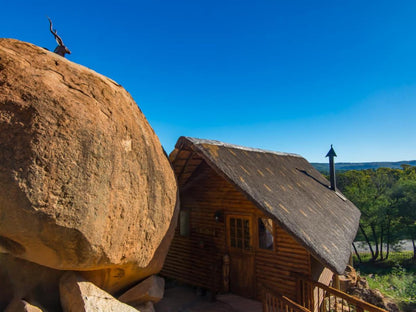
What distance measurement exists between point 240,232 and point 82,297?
15.9 feet

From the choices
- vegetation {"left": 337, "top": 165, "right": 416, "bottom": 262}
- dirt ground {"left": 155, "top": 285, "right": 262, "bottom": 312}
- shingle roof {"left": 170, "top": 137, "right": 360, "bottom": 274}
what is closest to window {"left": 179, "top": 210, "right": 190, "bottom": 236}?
dirt ground {"left": 155, "top": 285, "right": 262, "bottom": 312}

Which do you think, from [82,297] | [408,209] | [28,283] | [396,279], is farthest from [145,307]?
[408,209]

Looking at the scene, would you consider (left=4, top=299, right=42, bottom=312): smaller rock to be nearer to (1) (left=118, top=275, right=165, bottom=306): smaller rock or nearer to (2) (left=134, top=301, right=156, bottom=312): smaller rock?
(1) (left=118, top=275, right=165, bottom=306): smaller rock

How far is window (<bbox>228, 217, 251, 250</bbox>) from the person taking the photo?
308 inches

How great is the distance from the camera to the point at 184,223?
9742 millimetres

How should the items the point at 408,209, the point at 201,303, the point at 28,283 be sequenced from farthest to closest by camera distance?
the point at 408,209 < the point at 201,303 < the point at 28,283

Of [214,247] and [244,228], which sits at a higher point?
[244,228]

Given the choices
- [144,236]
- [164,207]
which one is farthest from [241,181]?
[144,236]

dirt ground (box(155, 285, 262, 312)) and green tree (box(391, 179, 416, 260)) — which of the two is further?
green tree (box(391, 179, 416, 260))

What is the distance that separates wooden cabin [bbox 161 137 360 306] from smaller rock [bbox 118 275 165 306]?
2426 mm

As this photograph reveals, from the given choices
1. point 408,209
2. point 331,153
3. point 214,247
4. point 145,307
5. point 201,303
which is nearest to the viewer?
point 145,307

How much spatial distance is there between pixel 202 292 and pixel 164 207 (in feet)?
13.2

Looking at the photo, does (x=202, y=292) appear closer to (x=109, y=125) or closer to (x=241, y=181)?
(x=241, y=181)

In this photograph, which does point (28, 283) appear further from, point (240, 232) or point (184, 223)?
point (184, 223)
